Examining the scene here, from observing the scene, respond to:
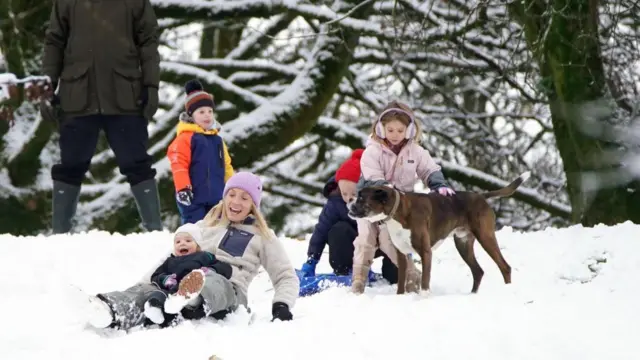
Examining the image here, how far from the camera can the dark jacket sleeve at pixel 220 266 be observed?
5.13 meters

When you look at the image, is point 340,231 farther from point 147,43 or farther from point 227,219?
point 147,43

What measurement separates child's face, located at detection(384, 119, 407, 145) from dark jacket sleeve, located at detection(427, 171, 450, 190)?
33 centimetres

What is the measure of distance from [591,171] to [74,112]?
477cm

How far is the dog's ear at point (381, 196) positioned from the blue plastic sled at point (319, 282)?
3.26 feet

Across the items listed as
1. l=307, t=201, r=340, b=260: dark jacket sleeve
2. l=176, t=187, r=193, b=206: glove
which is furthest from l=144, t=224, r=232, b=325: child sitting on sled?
l=176, t=187, r=193, b=206: glove

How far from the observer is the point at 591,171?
8992 mm

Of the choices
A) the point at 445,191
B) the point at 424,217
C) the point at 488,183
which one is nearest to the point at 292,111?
the point at 488,183

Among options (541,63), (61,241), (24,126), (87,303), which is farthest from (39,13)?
(87,303)

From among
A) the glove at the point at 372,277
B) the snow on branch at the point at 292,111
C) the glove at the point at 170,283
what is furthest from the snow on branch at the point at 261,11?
the glove at the point at 170,283

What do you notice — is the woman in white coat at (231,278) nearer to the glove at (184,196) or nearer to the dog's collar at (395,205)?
the dog's collar at (395,205)

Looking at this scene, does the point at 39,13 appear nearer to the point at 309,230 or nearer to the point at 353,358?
the point at 309,230

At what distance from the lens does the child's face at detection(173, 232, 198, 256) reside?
528 cm

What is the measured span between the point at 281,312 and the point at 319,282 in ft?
5.19

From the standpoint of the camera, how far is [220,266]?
203 inches
